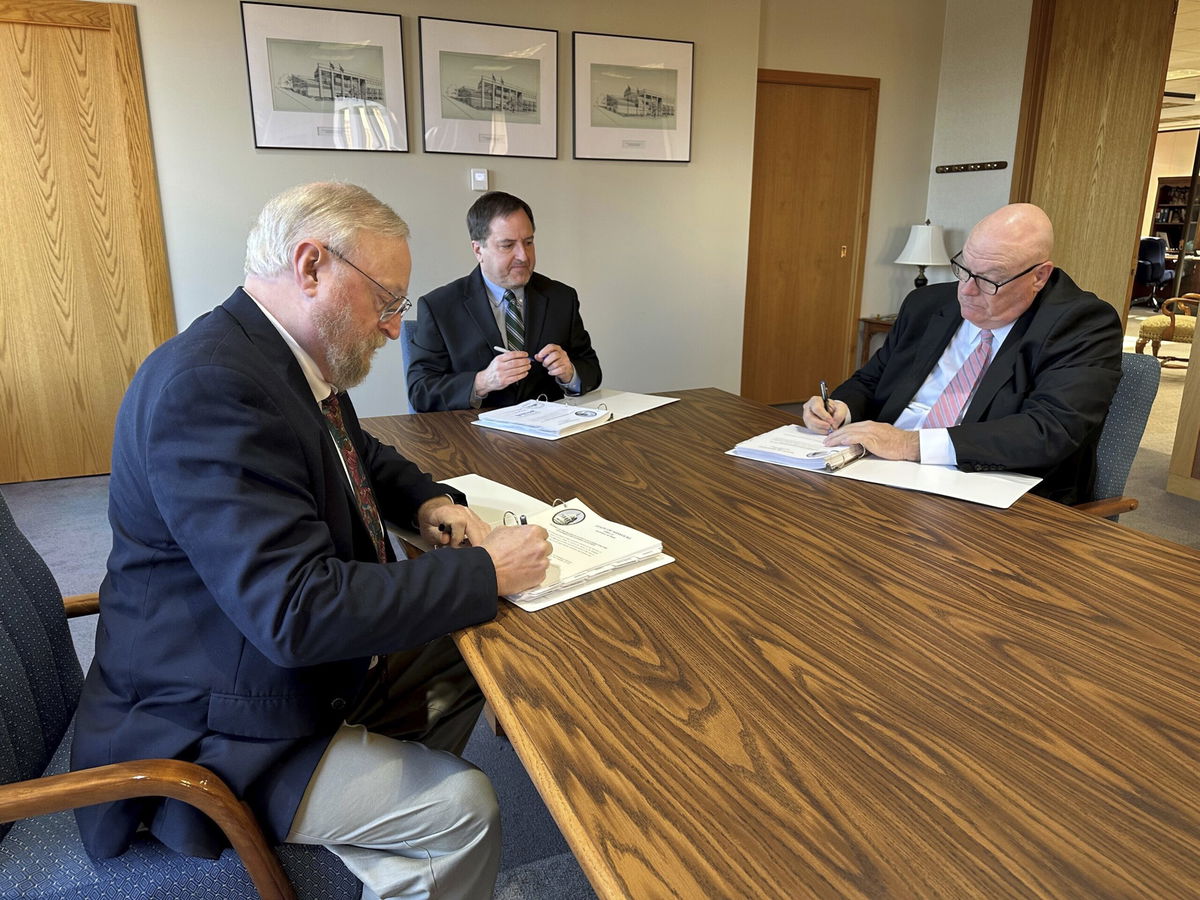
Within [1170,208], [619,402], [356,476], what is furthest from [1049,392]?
[1170,208]

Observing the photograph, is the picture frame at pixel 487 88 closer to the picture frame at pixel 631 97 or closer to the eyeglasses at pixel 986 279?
the picture frame at pixel 631 97

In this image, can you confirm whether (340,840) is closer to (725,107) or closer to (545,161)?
(545,161)

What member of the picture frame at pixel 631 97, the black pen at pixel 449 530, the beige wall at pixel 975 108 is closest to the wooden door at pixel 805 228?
the beige wall at pixel 975 108

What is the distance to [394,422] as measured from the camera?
215cm

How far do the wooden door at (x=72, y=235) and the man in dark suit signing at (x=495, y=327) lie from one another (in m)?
1.92

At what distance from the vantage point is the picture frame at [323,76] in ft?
11.3

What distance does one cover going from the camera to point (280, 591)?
897mm

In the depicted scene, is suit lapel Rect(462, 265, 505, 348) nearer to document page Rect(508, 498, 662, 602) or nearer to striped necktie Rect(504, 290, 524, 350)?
striped necktie Rect(504, 290, 524, 350)

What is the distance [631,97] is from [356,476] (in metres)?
3.51

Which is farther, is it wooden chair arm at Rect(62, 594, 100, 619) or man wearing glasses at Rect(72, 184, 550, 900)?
wooden chair arm at Rect(62, 594, 100, 619)

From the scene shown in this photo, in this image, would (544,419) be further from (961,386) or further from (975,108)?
(975,108)

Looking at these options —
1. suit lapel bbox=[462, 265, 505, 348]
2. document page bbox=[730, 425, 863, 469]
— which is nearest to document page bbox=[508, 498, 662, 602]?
document page bbox=[730, 425, 863, 469]

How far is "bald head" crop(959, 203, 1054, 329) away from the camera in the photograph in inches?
70.1

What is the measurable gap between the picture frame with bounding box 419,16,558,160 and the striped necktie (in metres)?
1.69
